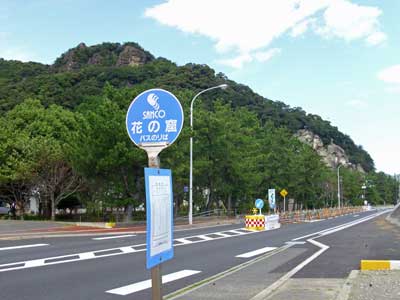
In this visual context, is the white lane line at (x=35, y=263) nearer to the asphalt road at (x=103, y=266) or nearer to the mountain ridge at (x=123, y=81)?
the asphalt road at (x=103, y=266)

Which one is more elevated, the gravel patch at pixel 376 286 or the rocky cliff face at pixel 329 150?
the rocky cliff face at pixel 329 150

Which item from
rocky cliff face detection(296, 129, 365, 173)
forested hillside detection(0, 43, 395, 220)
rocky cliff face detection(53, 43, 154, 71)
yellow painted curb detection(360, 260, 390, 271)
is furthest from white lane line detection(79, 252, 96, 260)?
rocky cliff face detection(296, 129, 365, 173)

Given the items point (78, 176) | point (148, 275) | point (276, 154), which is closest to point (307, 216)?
point (276, 154)

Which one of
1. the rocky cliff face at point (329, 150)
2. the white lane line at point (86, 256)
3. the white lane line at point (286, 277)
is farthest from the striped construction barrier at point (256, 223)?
the rocky cliff face at point (329, 150)

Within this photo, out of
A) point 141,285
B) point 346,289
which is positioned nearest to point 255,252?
point 141,285

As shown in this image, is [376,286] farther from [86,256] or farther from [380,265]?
[86,256]

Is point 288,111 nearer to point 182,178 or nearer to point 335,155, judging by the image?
point 335,155

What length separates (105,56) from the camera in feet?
496

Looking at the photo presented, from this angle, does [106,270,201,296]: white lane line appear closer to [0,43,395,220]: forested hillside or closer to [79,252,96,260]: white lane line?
[79,252,96,260]: white lane line

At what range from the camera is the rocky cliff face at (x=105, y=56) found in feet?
464

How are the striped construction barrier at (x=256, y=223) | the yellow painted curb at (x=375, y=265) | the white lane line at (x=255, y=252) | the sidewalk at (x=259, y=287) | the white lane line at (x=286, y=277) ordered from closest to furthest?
the white lane line at (x=286, y=277), the sidewalk at (x=259, y=287), the yellow painted curb at (x=375, y=265), the white lane line at (x=255, y=252), the striped construction barrier at (x=256, y=223)

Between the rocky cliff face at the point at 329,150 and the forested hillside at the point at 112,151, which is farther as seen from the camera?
the rocky cliff face at the point at 329,150

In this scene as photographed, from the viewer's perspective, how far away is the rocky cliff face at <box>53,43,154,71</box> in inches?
5571

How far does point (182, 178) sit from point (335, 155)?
13044 centimetres
